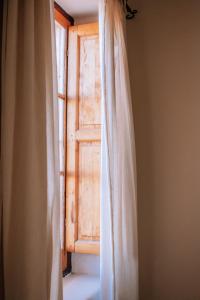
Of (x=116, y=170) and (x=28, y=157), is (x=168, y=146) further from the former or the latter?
(x=28, y=157)

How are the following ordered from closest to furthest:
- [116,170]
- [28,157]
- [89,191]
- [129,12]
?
[28,157] → [116,170] → [89,191] → [129,12]

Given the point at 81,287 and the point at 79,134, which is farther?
the point at 79,134

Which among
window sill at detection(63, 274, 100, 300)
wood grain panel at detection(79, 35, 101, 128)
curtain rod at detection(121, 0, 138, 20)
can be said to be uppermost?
curtain rod at detection(121, 0, 138, 20)

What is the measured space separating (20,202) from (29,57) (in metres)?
0.50

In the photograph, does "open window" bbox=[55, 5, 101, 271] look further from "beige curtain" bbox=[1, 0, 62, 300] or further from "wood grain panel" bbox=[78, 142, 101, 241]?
"beige curtain" bbox=[1, 0, 62, 300]

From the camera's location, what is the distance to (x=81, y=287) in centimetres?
210

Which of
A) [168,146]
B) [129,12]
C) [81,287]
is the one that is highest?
[129,12]

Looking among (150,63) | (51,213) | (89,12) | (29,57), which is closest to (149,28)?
(150,63)

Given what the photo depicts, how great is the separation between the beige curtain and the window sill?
2.92 feet

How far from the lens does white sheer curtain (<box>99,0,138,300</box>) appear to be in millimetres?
1761

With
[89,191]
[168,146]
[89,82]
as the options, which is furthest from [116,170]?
[89,82]

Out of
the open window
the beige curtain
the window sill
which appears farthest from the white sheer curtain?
the beige curtain

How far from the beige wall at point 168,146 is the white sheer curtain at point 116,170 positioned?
381mm

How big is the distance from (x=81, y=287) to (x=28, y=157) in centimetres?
140
